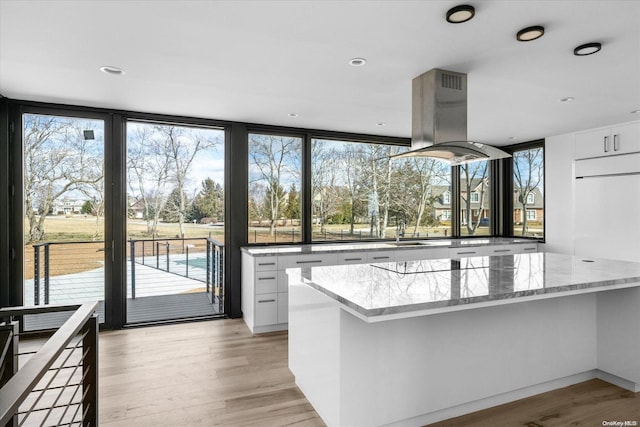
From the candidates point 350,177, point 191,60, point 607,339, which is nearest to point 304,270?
point 191,60

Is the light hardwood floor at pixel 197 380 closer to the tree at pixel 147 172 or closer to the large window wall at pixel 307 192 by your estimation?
the large window wall at pixel 307 192

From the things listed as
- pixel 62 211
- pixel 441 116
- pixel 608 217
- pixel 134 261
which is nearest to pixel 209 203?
pixel 134 261

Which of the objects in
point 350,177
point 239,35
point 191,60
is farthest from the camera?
point 350,177

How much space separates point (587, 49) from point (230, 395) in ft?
10.8

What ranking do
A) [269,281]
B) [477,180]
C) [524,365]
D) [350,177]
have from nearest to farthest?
[524,365], [269,281], [350,177], [477,180]

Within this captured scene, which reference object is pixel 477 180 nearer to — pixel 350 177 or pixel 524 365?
pixel 350 177

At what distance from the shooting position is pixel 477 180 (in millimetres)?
6000

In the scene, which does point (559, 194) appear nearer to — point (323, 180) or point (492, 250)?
point (492, 250)

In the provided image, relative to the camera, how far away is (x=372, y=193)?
17.4 feet

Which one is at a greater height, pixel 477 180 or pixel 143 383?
pixel 477 180

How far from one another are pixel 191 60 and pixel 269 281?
2.26 meters

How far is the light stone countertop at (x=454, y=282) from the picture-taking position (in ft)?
5.79

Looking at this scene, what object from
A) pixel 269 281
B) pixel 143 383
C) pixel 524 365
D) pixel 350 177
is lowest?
pixel 143 383

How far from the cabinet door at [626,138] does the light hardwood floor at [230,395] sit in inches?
120
